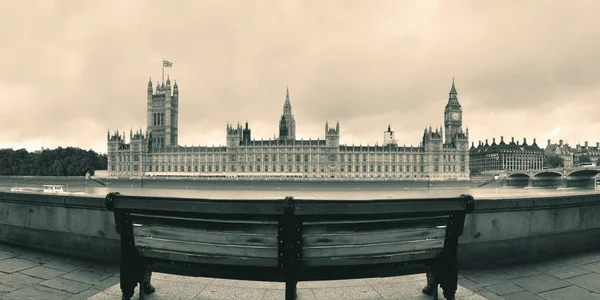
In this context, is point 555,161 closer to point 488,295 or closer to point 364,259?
point 488,295

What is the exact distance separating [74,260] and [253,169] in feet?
267

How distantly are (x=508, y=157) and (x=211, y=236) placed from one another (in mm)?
128424

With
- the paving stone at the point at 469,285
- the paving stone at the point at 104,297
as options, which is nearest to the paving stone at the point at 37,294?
the paving stone at the point at 104,297

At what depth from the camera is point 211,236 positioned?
237cm

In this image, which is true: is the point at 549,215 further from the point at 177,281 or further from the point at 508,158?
the point at 508,158

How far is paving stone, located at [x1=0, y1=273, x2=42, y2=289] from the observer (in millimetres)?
3361

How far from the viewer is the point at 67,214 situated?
455 cm

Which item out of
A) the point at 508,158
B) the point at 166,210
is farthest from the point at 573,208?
the point at 508,158

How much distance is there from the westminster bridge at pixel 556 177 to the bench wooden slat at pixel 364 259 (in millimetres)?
72306

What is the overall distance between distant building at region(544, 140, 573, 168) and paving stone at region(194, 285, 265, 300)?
147 meters

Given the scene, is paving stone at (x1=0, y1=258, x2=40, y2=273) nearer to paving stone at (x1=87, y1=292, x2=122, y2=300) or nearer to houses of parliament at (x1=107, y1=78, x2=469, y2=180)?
paving stone at (x1=87, y1=292, x2=122, y2=300)

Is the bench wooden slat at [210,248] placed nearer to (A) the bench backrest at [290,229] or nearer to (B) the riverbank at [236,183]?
(A) the bench backrest at [290,229]

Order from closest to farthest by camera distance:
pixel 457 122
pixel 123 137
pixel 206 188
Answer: pixel 206 188 < pixel 123 137 < pixel 457 122

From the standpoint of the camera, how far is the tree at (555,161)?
12369cm
